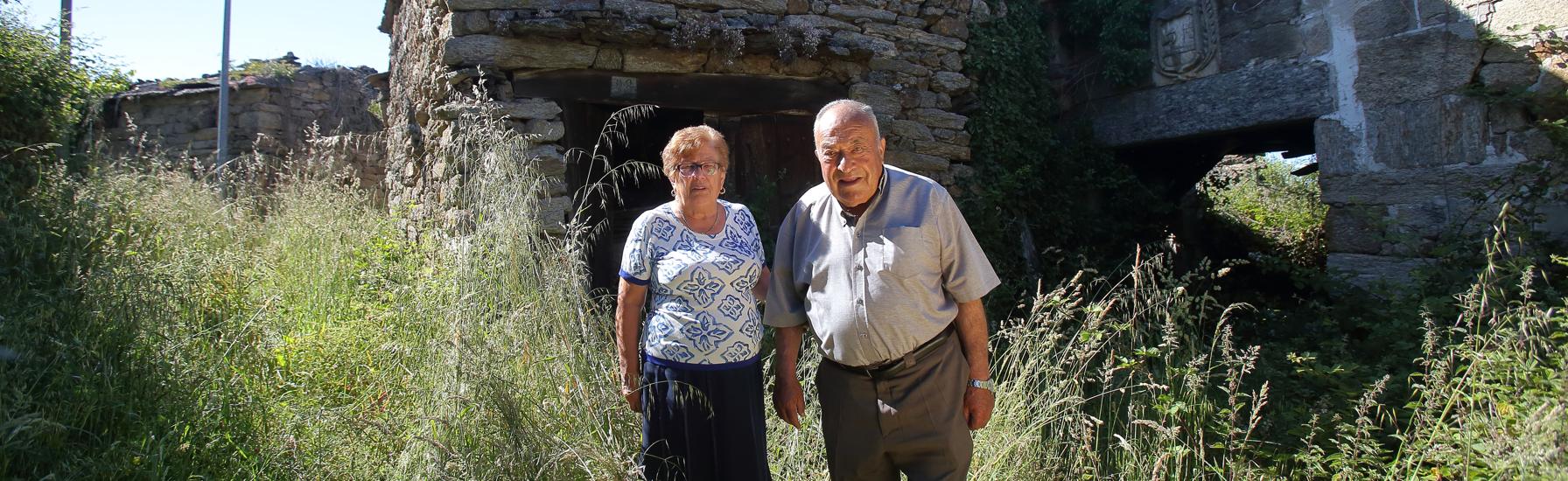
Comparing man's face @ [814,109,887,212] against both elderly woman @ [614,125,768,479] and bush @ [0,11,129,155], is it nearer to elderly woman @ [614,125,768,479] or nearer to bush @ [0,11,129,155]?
elderly woman @ [614,125,768,479]

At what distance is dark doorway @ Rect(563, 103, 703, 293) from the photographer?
498 centimetres

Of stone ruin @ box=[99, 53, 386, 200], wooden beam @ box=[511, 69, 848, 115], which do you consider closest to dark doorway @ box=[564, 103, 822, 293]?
wooden beam @ box=[511, 69, 848, 115]

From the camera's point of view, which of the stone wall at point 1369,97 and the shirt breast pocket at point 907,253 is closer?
the shirt breast pocket at point 907,253

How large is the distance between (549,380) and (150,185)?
3.93 metres

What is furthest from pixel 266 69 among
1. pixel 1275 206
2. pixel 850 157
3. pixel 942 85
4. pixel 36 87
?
pixel 1275 206

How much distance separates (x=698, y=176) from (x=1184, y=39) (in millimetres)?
4596

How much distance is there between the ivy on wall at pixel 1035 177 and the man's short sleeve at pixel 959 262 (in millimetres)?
3342

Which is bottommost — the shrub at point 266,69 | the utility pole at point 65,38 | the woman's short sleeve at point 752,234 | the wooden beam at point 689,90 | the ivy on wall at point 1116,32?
the woman's short sleeve at point 752,234

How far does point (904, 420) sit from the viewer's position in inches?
95.0

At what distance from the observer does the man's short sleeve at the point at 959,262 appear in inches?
95.0

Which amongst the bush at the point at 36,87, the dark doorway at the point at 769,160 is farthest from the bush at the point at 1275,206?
the bush at the point at 36,87

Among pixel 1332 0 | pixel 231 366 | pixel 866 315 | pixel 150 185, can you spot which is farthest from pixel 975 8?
pixel 150 185

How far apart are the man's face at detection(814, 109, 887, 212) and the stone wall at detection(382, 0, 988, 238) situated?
6.97 feet

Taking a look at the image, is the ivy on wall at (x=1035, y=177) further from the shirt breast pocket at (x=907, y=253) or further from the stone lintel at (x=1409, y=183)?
the shirt breast pocket at (x=907, y=253)
